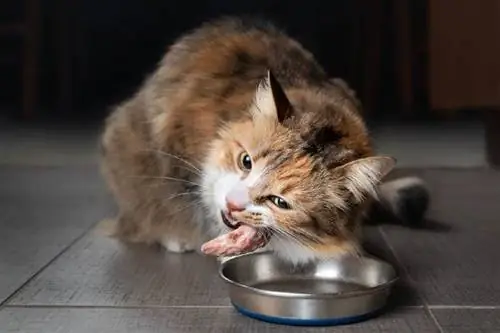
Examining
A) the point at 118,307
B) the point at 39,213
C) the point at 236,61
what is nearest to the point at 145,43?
the point at 39,213

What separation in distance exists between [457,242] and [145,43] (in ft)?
3.98

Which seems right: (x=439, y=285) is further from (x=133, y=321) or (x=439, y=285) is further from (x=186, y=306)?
(x=133, y=321)

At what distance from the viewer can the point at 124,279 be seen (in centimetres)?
167

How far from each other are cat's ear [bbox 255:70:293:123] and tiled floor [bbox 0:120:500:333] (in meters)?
0.37

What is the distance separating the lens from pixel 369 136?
1632 mm

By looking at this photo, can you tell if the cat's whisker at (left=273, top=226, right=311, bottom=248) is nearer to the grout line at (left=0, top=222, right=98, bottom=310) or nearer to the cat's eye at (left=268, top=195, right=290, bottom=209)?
the cat's eye at (left=268, top=195, right=290, bottom=209)

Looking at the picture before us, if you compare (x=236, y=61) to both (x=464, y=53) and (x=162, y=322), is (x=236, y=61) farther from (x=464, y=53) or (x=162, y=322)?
(x=464, y=53)

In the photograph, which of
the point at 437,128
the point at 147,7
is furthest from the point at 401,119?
the point at 147,7

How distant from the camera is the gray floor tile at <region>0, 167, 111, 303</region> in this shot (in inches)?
71.3

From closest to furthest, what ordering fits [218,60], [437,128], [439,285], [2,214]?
[439,285] < [218,60] < [2,214] < [437,128]

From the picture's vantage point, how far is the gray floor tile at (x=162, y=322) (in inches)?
53.6

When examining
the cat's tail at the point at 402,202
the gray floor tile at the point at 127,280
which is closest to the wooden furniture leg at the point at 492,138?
the cat's tail at the point at 402,202

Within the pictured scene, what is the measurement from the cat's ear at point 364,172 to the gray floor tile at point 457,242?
271 mm

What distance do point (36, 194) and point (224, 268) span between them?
1.23 meters
